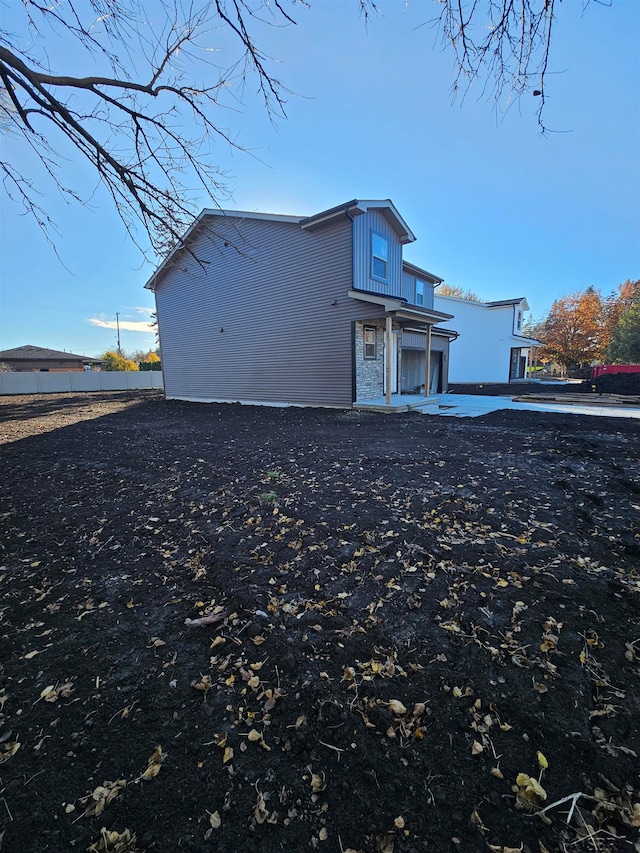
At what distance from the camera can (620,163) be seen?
9.53 feet

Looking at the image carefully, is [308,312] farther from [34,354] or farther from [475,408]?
[34,354]

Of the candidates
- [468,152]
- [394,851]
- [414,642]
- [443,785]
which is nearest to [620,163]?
[468,152]

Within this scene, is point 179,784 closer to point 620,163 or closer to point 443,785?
point 443,785

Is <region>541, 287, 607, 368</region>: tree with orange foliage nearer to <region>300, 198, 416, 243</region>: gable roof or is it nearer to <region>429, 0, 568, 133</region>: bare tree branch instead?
<region>300, 198, 416, 243</region>: gable roof

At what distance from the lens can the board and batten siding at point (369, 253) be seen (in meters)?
10.9

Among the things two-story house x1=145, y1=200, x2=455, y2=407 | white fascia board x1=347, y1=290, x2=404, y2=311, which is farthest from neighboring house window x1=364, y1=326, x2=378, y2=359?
white fascia board x1=347, y1=290, x2=404, y2=311

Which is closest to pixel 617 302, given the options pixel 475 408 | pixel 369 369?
pixel 475 408

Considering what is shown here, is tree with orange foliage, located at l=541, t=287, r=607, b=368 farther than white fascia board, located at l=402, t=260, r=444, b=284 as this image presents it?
Yes

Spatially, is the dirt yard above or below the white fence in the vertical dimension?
below

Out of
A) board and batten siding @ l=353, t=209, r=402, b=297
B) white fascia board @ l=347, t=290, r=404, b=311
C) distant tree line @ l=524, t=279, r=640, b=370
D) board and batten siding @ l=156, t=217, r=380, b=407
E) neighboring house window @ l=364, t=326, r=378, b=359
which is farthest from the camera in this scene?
distant tree line @ l=524, t=279, r=640, b=370

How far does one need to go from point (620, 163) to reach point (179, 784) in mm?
4871

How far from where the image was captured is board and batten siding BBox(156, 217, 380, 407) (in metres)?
11.2

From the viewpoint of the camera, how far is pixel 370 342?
11695 mm

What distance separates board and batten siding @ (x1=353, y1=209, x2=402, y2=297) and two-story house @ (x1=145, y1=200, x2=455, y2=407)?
0.03 m
